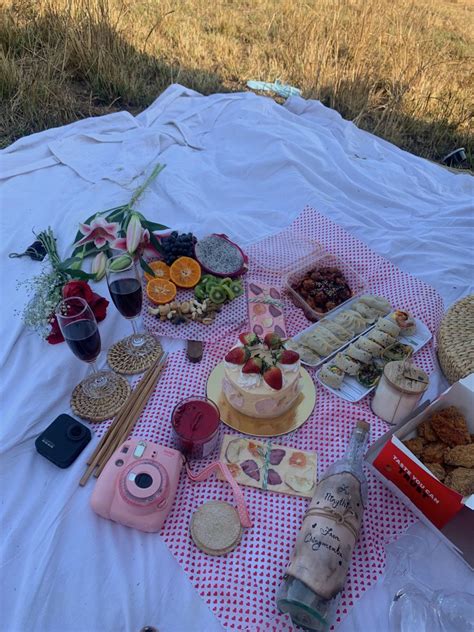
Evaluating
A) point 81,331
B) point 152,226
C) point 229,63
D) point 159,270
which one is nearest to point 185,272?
point 159,270

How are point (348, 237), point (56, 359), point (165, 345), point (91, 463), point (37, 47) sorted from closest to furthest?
point (91, 463), point (56, 359), point (165, 345), point (348, 237), point (37, 47)

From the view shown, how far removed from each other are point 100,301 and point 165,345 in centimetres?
33

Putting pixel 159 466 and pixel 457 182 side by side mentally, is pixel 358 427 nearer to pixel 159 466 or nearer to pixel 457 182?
pixel 159 466

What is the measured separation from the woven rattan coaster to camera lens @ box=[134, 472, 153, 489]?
3.92 feet

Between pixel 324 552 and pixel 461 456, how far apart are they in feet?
1.82

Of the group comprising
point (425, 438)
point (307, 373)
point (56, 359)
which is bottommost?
point (56, 359)

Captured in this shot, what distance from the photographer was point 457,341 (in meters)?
1.83

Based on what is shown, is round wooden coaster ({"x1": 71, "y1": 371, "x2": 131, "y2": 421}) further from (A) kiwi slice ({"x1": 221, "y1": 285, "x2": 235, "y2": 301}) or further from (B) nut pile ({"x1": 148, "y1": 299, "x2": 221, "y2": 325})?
(A) kiwi slice ({"x1": 221, "y1": 285, "x2": 235, "y2": 301})

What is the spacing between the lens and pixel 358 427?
1.35 meters

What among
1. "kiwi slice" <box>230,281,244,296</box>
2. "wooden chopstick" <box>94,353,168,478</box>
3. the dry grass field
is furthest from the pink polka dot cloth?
the dry grass field

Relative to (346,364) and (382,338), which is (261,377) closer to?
(346,364)

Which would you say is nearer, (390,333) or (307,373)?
(307,373)

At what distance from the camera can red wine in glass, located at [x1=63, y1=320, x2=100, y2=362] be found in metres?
1.44

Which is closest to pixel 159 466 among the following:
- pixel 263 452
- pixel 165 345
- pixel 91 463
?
pixel 91 463
